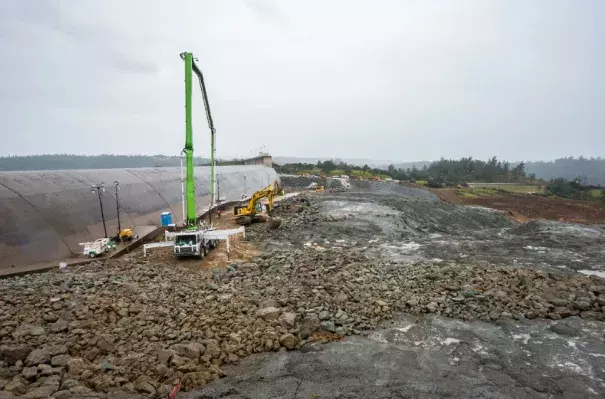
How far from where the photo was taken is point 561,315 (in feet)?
40.0

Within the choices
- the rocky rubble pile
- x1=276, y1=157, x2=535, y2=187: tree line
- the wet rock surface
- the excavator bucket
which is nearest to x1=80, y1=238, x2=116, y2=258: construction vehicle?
the rocky rubble pile

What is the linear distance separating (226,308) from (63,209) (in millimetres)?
13262

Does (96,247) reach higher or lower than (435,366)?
higher

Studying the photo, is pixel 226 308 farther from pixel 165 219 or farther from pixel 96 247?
pixel 165 219

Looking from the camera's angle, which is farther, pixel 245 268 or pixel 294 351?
pixel 245 268

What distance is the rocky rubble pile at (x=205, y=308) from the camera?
795 centimetres

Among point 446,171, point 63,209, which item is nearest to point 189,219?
point 63,209

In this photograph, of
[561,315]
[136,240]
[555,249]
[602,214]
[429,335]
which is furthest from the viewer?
[602,214]

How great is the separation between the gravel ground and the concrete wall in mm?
2843

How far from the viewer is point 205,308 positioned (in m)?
11.3

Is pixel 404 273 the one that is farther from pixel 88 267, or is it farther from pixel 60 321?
pixel 88 267

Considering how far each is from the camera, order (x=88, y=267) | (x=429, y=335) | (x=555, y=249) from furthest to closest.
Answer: (x=555, y=249) → (x=88, y=267) → (x=429, y=335)

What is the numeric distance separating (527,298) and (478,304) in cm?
217

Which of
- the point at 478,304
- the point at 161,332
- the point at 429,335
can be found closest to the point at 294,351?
the point at 161,332
